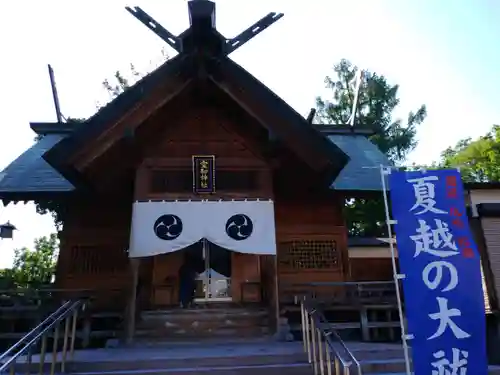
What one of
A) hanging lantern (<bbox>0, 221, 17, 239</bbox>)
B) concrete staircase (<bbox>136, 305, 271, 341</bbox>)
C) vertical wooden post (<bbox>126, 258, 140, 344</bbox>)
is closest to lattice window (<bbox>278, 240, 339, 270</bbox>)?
concrete staircase (<bbox>136, 305, 271, 341</bbox>)

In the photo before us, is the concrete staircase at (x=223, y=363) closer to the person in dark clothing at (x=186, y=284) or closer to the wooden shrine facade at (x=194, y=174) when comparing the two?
the wooden shrine facade at (x=194, y=174)

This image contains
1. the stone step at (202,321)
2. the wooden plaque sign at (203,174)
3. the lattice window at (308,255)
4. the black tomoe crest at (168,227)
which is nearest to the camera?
the stone step at (202,321)

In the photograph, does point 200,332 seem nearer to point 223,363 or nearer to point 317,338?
point 223,363

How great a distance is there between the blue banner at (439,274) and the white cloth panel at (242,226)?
3.62 metres

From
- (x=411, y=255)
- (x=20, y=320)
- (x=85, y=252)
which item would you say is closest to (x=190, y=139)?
(x=85, y=252)

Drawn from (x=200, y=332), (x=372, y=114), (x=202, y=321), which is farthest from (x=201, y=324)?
(x=372, y=114)

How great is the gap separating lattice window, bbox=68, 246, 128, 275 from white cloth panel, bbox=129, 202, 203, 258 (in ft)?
6.81

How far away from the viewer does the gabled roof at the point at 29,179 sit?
932 cm

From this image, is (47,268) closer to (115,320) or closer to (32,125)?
(32,125)

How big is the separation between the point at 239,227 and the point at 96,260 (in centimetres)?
385

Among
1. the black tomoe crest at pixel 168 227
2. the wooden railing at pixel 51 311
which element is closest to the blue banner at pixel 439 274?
the black tomoe crest at pixel 168 227

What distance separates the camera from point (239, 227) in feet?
25.9

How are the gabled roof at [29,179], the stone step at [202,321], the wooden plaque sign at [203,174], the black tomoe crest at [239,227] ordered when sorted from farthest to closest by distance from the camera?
1. the gabled roof at [29,179]
2. the wooden plaque sign at [203,174]
3. the black tomoe crest at [239,227]
4. the stone step at [202,321]

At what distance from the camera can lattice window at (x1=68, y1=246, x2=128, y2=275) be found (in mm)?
9375
